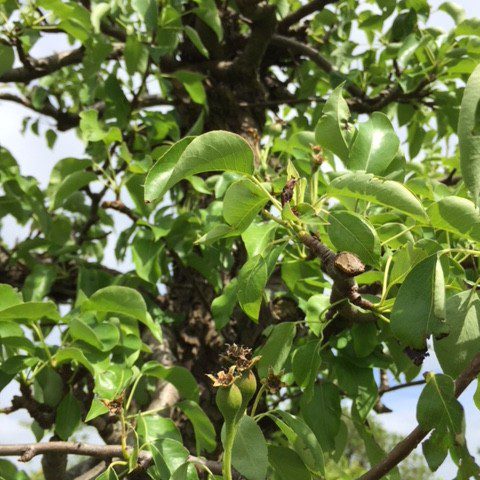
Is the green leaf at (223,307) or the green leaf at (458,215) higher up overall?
the green leaf at (458,215)

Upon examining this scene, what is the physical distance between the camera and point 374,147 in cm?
107

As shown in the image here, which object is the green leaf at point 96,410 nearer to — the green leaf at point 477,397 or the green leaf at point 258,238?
the green leaf at point 258,238

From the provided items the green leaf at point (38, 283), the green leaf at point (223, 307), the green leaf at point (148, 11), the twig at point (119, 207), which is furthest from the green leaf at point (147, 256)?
the green leaf at point (148, 11)

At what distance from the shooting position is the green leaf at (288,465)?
0.97 meters

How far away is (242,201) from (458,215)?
279 mm

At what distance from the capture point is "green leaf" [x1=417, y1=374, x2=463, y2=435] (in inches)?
32.4

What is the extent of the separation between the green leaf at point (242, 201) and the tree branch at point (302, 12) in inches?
45.7

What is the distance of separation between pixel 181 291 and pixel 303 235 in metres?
1.02

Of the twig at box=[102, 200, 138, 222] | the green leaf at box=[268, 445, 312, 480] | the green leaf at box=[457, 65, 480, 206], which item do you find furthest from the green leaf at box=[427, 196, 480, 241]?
the twig at box=[102, 200, 138, 222]

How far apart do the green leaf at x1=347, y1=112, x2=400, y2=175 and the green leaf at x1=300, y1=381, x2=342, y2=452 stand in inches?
15.6

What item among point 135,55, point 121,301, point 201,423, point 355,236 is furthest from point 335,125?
point 135,55

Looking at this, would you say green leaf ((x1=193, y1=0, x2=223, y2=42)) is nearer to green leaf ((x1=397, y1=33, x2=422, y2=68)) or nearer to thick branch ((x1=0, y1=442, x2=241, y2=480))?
green leaf ((x1=397, y1=33, x2=422, y2=68))

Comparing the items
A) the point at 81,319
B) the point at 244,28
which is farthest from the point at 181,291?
the point at 244,28

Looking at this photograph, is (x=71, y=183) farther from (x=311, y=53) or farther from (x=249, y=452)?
(x=249, y=452)
